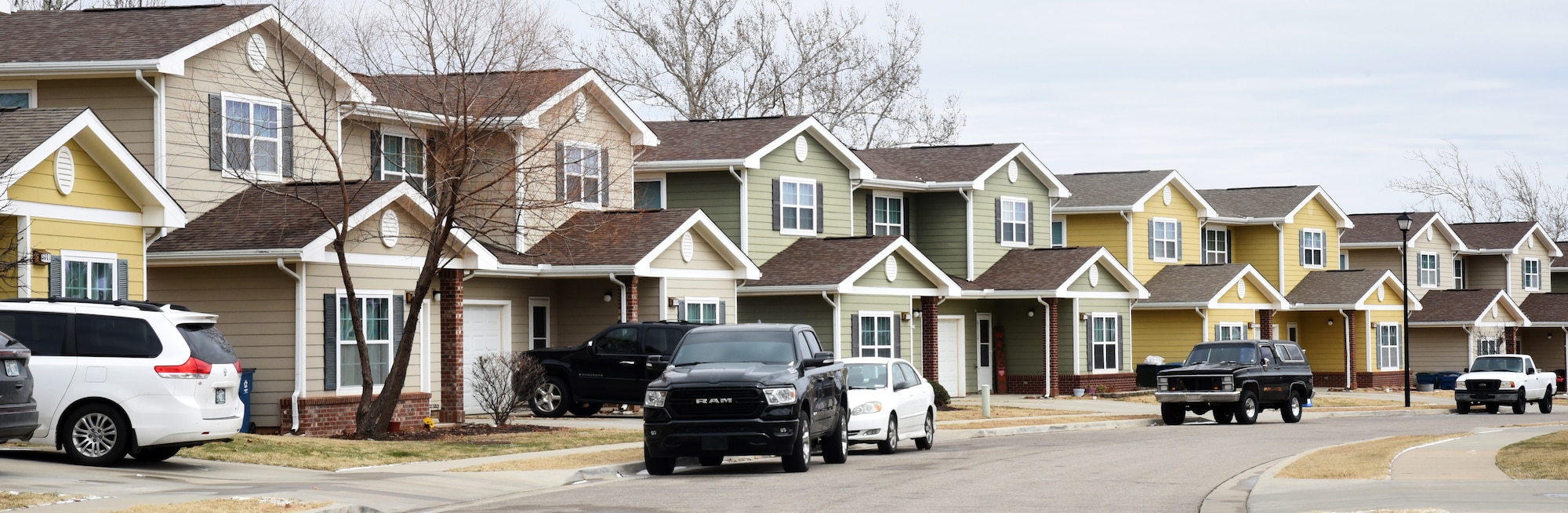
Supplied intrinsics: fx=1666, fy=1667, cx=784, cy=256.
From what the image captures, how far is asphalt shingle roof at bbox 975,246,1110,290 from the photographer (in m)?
44.8

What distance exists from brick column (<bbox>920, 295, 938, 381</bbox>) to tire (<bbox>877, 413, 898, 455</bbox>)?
16.8m

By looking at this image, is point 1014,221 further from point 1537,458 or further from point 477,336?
point 1537,458

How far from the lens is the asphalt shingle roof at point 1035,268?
44781mm

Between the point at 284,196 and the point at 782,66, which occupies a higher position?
the point at 782,66

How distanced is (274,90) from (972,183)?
858 inches

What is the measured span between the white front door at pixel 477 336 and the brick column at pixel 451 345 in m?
2.92

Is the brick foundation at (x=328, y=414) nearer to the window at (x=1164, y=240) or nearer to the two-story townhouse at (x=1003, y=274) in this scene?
the two-story townhouse at (x=1003, y=274)

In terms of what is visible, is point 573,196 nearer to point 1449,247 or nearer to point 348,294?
point 348,294

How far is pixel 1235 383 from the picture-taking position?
108ft

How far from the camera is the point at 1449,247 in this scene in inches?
2697

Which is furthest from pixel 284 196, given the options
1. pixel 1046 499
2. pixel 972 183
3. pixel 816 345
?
pixel 972 183


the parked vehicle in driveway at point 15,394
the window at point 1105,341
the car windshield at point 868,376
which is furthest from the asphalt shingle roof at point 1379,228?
the parked vehicle in driveway at point 15,394

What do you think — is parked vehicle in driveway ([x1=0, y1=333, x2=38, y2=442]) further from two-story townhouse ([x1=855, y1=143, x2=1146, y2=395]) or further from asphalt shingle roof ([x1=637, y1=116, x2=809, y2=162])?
two-story townhouse ([x1=855, y1=143, x2=1146, y2=395])

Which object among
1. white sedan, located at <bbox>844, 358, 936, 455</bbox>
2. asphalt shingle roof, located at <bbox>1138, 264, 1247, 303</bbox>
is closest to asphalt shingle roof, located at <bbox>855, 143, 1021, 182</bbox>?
asphalt shingle roof, located at <bbox>1138, 264, 1247, 303</bbox>
